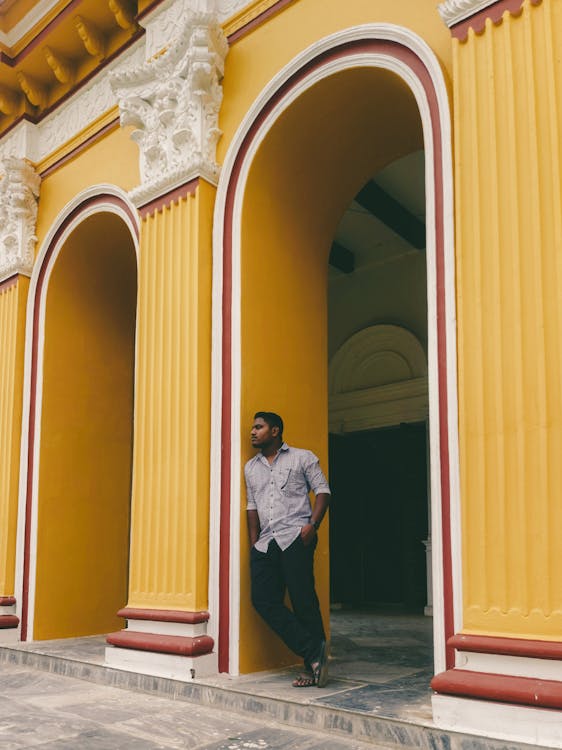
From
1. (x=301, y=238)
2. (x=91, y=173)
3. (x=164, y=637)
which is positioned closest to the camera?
(x=164, y=637)

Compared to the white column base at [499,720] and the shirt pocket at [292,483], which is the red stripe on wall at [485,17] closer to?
the shirt pocket at [292,483]

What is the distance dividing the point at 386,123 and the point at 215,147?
1179 millimetres

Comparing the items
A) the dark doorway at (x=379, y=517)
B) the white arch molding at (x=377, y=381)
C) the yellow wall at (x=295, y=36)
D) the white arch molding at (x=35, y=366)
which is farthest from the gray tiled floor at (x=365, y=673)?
the yellow wall at (x=295, y=36)

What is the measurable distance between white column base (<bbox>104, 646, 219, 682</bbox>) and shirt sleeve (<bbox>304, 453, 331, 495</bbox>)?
3.98 ft

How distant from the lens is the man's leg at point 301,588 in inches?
182

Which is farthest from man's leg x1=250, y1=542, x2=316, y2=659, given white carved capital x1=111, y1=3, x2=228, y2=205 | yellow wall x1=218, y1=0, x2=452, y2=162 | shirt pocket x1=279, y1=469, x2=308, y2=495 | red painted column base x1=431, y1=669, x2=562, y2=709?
yellow wall x1=218, y1=0, x2=452, y2=162

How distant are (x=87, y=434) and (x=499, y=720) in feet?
16.6

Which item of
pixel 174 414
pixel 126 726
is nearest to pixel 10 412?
pixel 174 414

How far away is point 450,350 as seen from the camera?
404 cm

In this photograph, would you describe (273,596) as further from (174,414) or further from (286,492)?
(174,414)

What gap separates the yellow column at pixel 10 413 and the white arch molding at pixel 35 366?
0.18ft

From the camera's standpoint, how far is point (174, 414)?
5.41 metres

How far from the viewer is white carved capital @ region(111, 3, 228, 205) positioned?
18.0ft

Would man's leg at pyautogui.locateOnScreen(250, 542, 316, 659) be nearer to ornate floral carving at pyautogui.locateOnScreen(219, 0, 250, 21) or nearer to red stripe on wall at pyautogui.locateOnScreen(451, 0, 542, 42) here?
red stripe on wall at pyautogui.locateOnScreen(451, 0, 542, 42)
